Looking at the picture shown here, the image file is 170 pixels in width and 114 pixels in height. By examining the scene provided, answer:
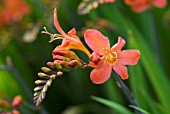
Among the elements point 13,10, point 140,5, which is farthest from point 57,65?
point 13,10

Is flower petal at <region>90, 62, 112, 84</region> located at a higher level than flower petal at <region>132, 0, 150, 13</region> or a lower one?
lower

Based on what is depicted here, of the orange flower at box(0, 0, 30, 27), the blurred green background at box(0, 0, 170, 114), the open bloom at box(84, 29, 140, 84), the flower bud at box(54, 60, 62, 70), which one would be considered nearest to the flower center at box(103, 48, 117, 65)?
the open bloom at box(84, 29, 140, 84)

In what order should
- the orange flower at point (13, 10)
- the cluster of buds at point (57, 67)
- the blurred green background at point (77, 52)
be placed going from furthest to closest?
the orange flower at point (13, 10) < the blurred green background at point (77, 52) < the cluster of buds at point (57, 67)

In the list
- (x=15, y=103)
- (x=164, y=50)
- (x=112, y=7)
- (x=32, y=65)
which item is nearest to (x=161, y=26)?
(x=164, y=50)

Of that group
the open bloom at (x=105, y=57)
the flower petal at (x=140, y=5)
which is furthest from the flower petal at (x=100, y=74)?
the flower petal at (x=140, y=5)

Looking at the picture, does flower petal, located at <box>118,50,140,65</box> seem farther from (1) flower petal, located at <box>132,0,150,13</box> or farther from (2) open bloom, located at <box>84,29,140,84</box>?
(1) flower petal, located at <box>132,0,150,13</box>

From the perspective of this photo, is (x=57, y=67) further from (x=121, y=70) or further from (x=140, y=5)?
(x=140, y=5)

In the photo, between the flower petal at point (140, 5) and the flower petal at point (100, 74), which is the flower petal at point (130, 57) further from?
the flower petal at point (140, 5)
